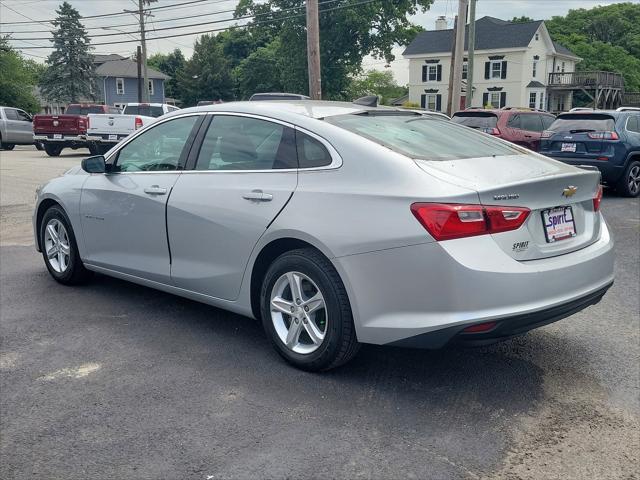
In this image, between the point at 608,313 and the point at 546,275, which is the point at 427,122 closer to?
the point at 546,275

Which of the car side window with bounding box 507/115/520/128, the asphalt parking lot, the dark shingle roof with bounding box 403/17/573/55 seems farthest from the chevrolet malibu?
the dark shingle roof with bounding box 403/17/573/55

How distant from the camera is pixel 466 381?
12.8ft

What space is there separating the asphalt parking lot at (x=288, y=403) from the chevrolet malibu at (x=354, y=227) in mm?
339

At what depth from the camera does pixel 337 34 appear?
5172 cm

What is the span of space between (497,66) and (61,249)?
5676 centimetres

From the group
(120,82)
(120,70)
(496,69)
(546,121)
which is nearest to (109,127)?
(546,121)

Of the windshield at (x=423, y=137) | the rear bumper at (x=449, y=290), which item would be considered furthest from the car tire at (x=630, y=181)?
the rear bumper at (x=449, y=290)

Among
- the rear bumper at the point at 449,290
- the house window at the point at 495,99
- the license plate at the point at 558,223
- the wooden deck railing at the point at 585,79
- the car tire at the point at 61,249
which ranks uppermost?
the wooden deck railing at the point at 585,79

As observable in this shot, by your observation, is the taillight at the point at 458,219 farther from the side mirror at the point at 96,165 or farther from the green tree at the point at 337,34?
the green tree at the point at 337,34

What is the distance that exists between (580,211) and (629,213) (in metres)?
7.30

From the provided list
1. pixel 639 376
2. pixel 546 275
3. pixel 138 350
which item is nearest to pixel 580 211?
pixel 546 275

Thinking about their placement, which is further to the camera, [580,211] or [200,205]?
[200,205]

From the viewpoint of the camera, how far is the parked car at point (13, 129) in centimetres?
2873

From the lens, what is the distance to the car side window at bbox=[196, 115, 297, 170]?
4199mm
